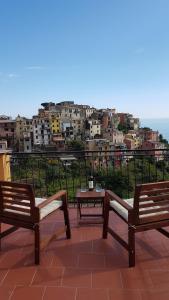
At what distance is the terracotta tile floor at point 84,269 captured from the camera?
237 cm

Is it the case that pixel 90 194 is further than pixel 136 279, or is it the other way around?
pixel 90 194

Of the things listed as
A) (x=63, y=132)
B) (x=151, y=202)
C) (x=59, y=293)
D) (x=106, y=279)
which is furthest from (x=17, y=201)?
(x=63, y=132)

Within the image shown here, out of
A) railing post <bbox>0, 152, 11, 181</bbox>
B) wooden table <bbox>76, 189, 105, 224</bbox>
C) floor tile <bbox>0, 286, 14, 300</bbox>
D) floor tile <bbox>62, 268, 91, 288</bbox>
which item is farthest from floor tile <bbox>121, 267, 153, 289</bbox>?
railing post <bbox>0, 152, 11, 181</bbox>

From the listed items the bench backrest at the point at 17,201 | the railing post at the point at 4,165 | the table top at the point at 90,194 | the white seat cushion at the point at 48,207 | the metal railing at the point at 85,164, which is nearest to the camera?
the bench backrest at the point at 17,201

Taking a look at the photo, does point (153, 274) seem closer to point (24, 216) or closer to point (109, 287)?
point (109, 287)

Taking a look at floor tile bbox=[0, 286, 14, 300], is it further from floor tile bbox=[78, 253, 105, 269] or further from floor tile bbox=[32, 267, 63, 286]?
floor tile bbox=[78, 253, 105, 269]

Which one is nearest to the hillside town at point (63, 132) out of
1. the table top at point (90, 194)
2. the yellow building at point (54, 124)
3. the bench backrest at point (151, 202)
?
the yellow building at point (54, 124)

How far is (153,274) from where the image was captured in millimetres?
2605

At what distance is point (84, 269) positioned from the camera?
2746 mm

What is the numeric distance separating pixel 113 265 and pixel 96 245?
479mm

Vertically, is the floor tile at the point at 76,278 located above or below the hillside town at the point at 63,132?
below

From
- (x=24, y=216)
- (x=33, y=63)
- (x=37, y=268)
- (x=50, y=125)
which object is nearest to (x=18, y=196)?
(x=24, y=216)

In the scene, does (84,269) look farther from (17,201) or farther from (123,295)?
(17,201)

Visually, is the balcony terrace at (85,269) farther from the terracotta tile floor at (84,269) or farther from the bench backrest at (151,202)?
the bench backrest at (151,202)
